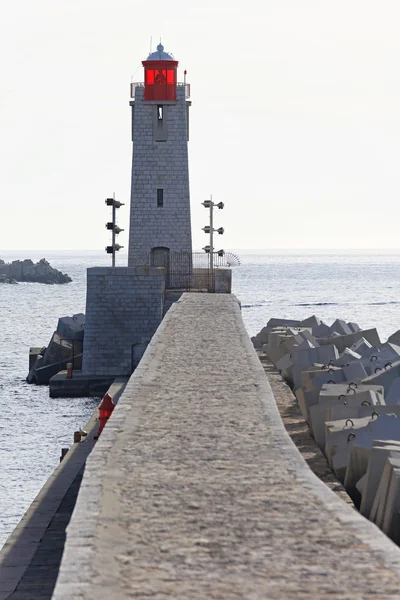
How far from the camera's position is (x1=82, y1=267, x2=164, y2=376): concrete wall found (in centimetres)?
2719

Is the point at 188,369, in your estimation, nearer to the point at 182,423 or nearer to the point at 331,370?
the point at 182,423

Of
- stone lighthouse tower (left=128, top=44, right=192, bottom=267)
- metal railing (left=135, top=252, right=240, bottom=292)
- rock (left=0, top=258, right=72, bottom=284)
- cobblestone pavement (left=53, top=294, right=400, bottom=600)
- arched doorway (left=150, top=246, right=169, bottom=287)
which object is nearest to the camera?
cobblestone pavement (left=53, top=294, right=400, bottom=600)

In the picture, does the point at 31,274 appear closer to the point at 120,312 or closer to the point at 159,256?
the point at 159,256

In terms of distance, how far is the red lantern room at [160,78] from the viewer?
30609 millimetres

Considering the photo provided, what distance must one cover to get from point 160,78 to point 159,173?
9.12 feet

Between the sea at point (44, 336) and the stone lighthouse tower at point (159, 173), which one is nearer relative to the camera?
the sea at point (44, 336)

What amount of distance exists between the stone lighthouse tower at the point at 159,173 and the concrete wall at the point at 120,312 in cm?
327

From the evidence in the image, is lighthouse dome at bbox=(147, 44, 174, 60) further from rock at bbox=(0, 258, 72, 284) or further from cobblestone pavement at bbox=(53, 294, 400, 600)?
rock at bbox=(0, 258, 72, 284)

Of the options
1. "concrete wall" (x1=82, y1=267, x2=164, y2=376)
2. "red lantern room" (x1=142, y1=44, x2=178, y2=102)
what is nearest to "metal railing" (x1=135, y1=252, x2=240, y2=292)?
"concrete wall" (x1=82, y1=267, x2=164, y2=376)

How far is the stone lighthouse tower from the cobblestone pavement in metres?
22.0

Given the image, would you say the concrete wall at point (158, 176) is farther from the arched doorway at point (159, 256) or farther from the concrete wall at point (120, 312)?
the concrete wall at point (120, 312)

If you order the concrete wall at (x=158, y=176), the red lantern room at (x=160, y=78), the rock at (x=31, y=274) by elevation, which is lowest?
the rock at (x=31, y=274)

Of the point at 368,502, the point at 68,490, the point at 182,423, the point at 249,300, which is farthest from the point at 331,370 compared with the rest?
the point at 249,300

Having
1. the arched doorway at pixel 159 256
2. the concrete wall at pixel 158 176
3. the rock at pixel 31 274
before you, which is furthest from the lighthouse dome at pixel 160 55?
the rock at pixel 31 274
